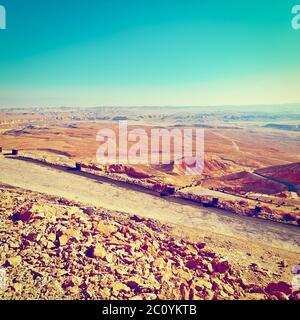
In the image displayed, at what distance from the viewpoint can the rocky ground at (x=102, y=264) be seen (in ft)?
27.4

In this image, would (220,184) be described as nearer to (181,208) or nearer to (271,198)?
(271,198)

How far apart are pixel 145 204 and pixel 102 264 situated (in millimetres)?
9208

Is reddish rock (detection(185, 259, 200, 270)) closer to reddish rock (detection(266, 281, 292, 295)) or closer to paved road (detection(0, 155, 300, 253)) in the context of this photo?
reddish rock (detection(266, 281, 292, 295))

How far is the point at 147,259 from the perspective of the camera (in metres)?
10.4

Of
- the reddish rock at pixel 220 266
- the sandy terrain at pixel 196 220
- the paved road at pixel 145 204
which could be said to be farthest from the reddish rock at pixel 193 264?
the paved road at pixel 145 204

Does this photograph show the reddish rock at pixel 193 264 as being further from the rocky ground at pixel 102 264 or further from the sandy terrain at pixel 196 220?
the sandy terrain at pixel 196 220

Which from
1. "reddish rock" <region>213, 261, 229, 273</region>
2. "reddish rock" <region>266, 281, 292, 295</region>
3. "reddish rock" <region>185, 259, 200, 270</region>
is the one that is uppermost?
"reddish rock" <region>185, 259, 200, 270</region>

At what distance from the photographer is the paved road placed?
15.7m

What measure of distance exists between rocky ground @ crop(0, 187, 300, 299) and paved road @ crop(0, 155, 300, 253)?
3.82 metres

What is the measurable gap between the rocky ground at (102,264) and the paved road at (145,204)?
382cm

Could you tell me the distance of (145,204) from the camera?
18.6 metres

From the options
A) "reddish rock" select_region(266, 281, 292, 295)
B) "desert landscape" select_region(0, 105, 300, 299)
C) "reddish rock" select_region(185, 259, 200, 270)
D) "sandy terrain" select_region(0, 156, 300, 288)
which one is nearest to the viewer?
"desert landscape" select_region(0, 105, 300, 299)

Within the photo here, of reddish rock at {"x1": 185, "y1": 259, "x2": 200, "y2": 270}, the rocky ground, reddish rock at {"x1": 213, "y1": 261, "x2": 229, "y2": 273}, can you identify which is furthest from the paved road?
reddish rock at {"x1": 185, "y1": 259, "x2": 200, "y2": 270}

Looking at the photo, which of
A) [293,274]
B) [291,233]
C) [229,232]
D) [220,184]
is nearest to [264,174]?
Answer: [220,184]
